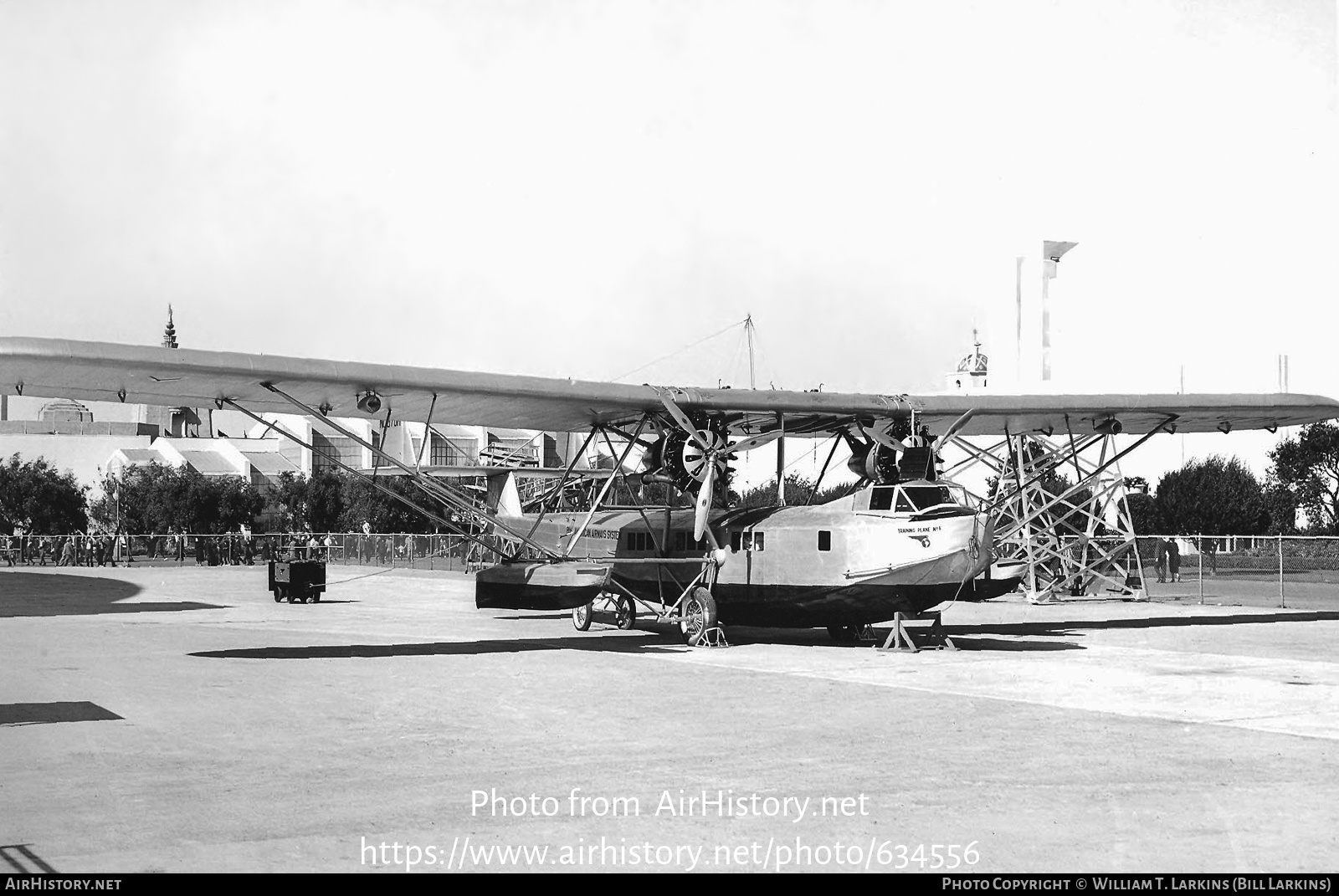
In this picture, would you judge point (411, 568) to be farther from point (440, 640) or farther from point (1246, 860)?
point (1246, 860)

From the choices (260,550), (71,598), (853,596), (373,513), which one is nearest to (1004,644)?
(853,596)

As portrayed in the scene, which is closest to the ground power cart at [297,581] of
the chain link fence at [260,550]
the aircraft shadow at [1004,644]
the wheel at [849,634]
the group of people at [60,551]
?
the wheel at [849,634]

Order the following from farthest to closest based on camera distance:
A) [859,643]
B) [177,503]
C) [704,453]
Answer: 1. [177,503]
2. [859,643]
3. [704,453]

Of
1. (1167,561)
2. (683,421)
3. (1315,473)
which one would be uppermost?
(1315,473)

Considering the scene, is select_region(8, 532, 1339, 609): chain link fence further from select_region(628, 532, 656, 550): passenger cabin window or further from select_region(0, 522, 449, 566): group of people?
select_region(628, 532, 656, 550): passenger cabin window

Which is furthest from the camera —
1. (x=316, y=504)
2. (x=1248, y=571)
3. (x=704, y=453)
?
(x=316, y=504)

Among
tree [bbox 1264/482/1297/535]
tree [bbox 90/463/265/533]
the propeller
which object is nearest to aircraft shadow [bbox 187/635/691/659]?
the propeller

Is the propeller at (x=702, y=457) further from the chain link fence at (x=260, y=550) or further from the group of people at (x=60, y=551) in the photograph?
the group of people at (x=60, y=551)

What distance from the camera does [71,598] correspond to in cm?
3978

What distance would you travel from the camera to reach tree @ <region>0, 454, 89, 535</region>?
358 ft

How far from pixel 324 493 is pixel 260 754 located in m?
101

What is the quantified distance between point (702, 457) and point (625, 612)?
4800 millimetres

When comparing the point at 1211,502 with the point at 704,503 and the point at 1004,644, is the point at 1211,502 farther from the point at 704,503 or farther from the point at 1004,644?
the point at 704,503

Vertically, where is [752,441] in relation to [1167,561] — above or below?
above
